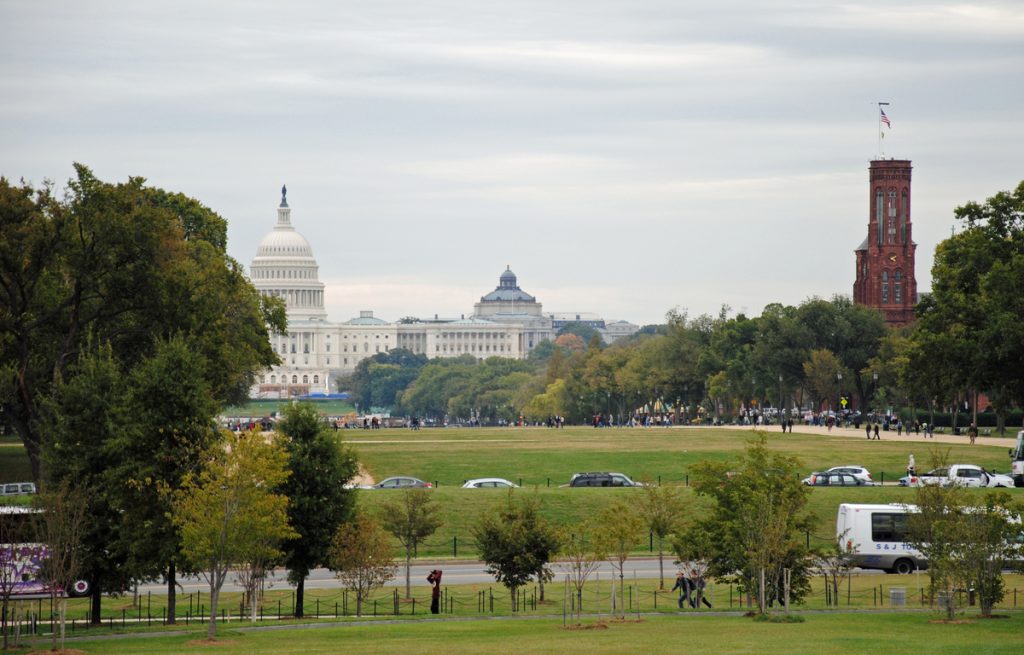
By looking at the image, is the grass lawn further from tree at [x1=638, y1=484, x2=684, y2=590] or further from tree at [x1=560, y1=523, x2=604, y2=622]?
tree at [x1=638, y1=484, x2=684, y2=590]

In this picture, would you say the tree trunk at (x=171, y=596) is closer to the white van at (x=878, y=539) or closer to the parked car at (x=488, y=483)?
the white van at (x=878, y=539)

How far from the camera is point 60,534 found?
122 feet

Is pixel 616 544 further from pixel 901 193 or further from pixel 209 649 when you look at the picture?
pixel 901 193

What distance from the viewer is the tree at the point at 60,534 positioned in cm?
3644

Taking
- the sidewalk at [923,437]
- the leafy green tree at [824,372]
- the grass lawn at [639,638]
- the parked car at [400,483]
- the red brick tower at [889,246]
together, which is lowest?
the grass lawn at [639,638]

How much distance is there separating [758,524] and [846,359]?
288 feet

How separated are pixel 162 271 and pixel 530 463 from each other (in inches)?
978

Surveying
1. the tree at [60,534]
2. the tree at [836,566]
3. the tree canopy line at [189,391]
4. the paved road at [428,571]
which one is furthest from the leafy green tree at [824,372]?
the tree at [60,534]

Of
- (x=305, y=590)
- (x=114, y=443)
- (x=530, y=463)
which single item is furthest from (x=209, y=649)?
(x=530, y=463)

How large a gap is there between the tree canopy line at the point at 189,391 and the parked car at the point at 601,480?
10.6 metres

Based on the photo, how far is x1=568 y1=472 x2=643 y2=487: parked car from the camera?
64375 mm

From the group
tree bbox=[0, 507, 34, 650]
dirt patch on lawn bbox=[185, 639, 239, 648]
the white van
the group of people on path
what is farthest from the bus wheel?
tree bbox=[0, 507, 34, 650]

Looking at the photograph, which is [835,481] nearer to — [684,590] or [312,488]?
[684,590]

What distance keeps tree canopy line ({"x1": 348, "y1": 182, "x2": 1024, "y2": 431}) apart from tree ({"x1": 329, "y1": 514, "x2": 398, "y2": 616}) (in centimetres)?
3321
